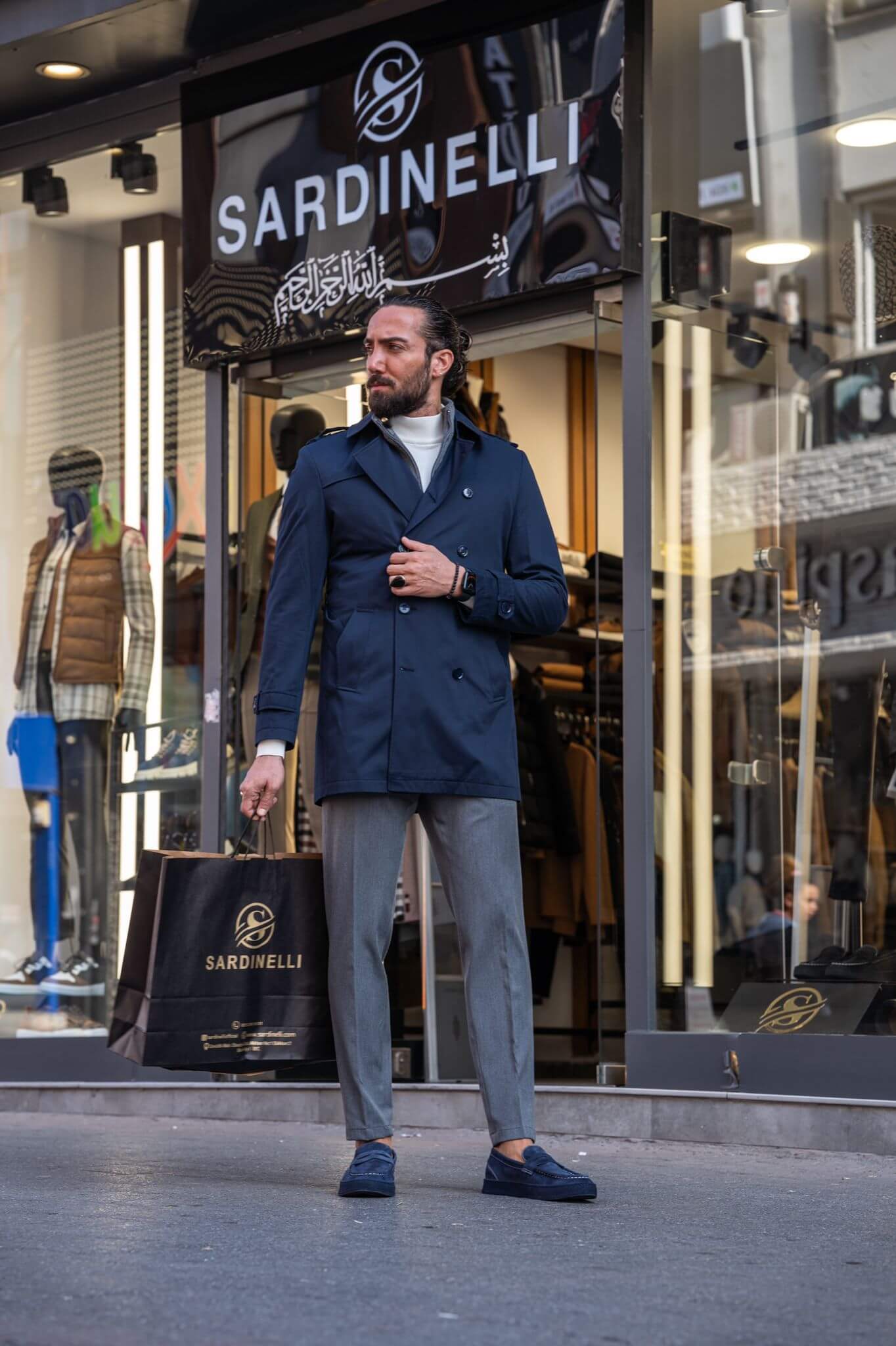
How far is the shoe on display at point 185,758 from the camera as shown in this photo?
7.59 meters

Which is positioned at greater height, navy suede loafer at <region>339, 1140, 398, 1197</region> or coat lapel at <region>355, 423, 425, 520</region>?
coat lapel at <region>355, 423, 425, 520</region>

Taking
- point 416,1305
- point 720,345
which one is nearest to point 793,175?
point 720,345

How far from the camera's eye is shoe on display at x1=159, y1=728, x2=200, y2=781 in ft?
24.9

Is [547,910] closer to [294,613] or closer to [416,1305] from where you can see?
[294,613]

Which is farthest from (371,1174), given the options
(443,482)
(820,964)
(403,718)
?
(820,964)

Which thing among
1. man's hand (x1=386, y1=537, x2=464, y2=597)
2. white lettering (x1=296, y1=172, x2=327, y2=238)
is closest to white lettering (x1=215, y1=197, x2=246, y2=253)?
white lettering (x1=296, y1=172, x2=327, y2=238)

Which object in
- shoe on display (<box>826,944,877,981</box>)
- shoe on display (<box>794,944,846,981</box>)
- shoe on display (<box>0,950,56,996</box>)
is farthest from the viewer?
shoe on display (<box>0,950,56,996</box>)

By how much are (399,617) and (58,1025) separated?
3.95 meters

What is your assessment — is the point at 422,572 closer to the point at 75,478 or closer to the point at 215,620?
the point at 215,620

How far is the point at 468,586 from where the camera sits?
14.4 ft

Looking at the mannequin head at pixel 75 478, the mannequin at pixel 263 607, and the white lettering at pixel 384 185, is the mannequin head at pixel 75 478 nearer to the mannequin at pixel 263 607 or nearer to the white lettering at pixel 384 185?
the mannequin at pixel 263 607

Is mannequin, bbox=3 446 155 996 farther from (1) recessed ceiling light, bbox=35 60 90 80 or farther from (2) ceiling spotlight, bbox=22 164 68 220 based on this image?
(1) recessed ceiling light, bbox=35 60 90 80

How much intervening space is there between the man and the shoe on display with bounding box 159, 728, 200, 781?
3091mm

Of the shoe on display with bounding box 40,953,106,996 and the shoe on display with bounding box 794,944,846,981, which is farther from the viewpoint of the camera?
the shoe on display with bounding box 40,953,106,996
